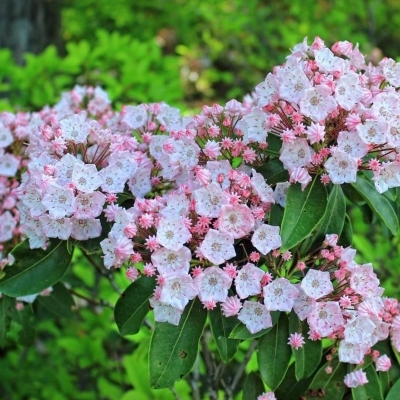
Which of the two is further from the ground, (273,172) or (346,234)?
(273,172)

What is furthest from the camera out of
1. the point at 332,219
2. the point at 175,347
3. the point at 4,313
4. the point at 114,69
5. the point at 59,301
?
the point at 114,69

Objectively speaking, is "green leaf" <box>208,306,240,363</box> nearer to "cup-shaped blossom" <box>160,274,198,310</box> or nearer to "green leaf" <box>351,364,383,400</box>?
"cup-shaped blossom" <box>160,274,198,310</box>

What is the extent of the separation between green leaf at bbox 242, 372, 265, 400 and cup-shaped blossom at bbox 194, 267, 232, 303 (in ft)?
1.27

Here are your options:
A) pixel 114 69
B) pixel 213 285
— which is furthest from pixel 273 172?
pixel 114 69

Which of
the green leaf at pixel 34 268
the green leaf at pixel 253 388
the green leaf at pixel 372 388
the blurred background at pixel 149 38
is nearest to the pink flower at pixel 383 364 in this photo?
the green leaf at pixel 372 388

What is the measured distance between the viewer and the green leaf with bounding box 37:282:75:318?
184 centimetres

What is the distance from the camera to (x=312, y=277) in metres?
1.29

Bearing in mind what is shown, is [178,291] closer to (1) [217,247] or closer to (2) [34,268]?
(1) [217,247]

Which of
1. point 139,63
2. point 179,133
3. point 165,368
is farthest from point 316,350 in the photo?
point 139,63

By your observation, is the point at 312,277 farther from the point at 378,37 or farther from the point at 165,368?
the point at 378,37

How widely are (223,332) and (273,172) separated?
0.35 metres

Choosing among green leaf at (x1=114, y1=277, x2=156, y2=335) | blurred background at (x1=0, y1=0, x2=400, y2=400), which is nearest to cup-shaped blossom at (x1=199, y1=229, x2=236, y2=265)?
green leaf at (x1=114, y1=277, x2=156, y2=335)

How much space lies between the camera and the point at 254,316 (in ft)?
4.26

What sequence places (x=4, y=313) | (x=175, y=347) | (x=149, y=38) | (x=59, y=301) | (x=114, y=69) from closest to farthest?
(x=175, y=347) → (x=4, y=313) → (x=59, y=301) → (x=114, y=69) → (x=149, y=38)
